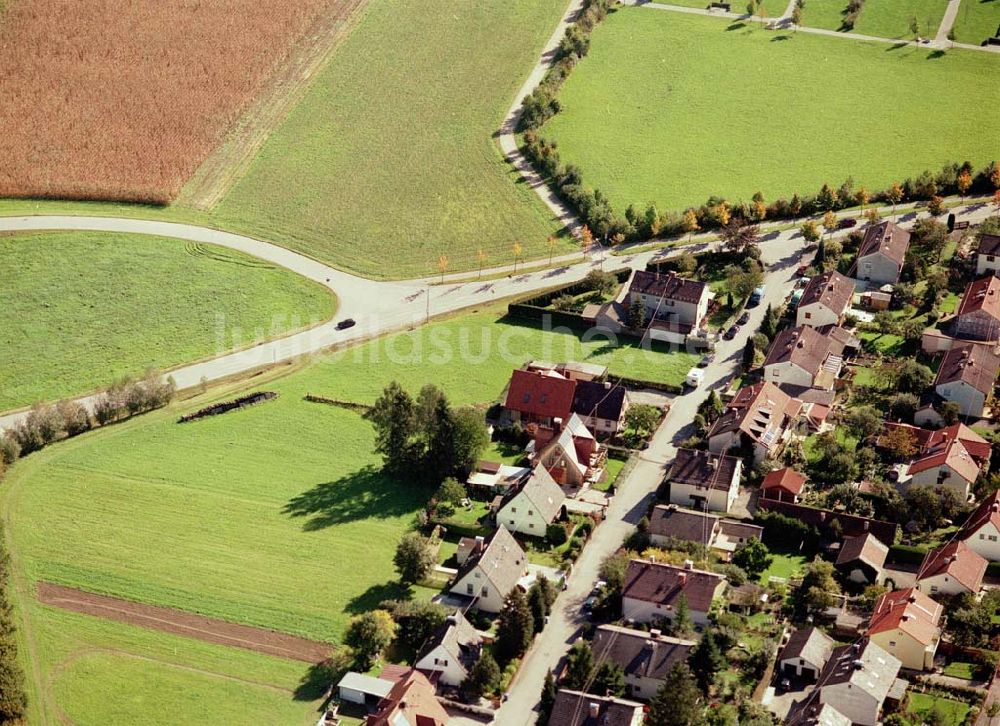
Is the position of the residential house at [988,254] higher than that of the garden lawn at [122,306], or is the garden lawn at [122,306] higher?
the residential house at [988,254]

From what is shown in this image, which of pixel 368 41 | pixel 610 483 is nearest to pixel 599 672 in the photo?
pixel 610 483

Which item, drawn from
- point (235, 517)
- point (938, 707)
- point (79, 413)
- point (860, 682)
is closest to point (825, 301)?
point (938, 707)

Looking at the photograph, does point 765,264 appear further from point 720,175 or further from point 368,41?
point 368,41

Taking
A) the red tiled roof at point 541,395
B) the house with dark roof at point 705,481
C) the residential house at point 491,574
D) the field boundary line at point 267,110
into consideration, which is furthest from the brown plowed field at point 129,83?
the house with dark roof at point 705,481

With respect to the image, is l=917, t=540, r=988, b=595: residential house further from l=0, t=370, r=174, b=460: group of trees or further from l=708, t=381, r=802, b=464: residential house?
l=0, t=370, r=174, b=460: group of trees

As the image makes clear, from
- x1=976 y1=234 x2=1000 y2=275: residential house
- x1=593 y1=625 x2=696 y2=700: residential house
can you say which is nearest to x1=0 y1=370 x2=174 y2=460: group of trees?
x1=593 y1=625 x2=696 y2=700: residential house

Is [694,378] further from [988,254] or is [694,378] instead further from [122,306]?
[122,306]

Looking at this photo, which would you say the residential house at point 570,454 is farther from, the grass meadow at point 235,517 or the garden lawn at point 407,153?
the garden lawn at point 407,153
